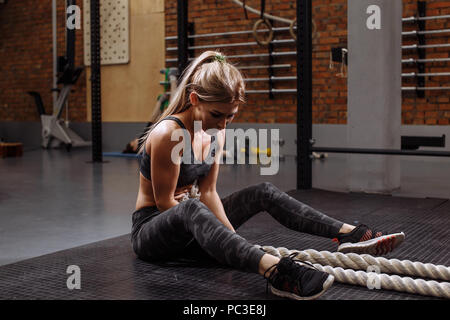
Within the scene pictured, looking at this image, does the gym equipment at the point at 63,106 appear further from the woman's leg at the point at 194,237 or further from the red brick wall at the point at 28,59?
the woman's leg at the point at 194,237

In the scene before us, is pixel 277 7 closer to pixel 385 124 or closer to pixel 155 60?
pixel 155 60

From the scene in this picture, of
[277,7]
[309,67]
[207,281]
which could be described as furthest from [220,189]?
[277,7]

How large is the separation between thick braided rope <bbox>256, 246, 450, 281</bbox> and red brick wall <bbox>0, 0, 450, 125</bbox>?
2.36m

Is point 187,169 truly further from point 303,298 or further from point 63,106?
point 63,106

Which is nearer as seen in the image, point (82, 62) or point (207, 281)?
point (207, 281)

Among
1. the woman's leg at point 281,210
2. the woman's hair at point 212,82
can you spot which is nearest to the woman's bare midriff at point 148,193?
the woman's leg at point 281,210

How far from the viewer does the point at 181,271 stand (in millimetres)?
2020

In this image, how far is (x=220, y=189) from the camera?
4.32 m

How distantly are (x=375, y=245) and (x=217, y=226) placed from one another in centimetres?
64

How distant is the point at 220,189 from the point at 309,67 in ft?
3.76

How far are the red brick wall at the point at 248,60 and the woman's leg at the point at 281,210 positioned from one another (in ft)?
7.14

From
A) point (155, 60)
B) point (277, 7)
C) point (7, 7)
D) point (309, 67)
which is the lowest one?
point (309, 67)
